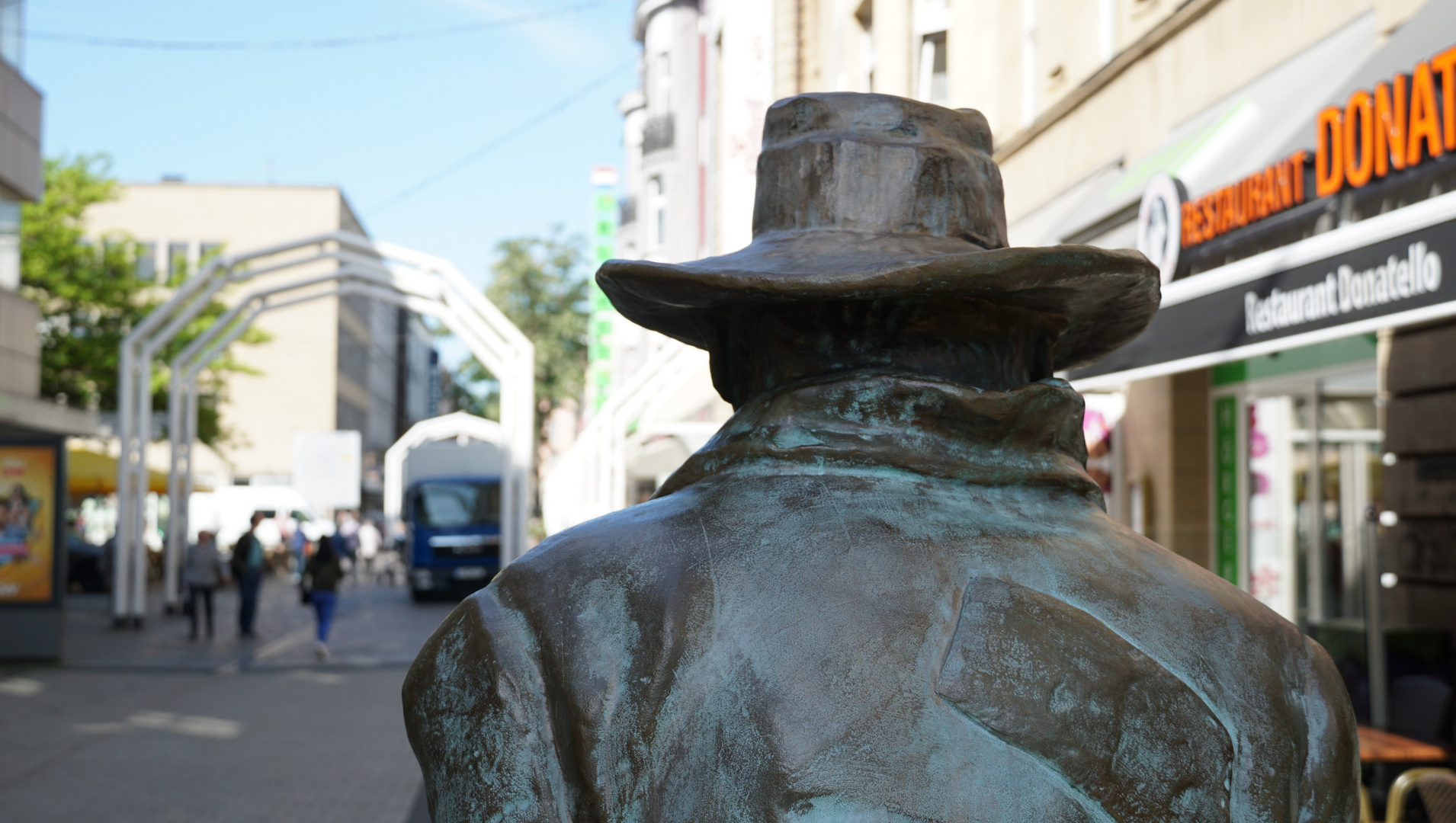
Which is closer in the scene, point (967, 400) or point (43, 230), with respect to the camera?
point (967, 400)

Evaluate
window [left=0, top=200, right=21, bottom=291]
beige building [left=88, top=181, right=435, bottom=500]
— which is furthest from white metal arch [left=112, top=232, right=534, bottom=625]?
beige building [left=88, top=181, right=435, bottom=500]

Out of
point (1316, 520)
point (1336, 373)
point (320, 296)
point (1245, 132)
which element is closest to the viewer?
point (1245, 132)

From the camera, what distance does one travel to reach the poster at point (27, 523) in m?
15.0

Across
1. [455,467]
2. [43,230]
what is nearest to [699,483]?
[455,467]

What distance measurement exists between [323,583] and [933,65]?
890 cm

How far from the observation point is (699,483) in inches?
59.1

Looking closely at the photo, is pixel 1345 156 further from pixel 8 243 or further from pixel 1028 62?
pixel 8 243

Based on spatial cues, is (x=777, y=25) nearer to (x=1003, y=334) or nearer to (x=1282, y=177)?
(x=1282, y=177)

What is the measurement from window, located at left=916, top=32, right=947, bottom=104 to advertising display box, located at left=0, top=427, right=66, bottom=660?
10.2 metres

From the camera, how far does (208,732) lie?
10672mm

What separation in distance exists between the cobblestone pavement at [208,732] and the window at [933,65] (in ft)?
28.1

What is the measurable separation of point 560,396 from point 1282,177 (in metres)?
42.7

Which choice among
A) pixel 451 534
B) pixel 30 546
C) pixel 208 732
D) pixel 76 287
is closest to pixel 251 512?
pixel 76 287

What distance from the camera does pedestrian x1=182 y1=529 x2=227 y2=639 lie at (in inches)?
708
